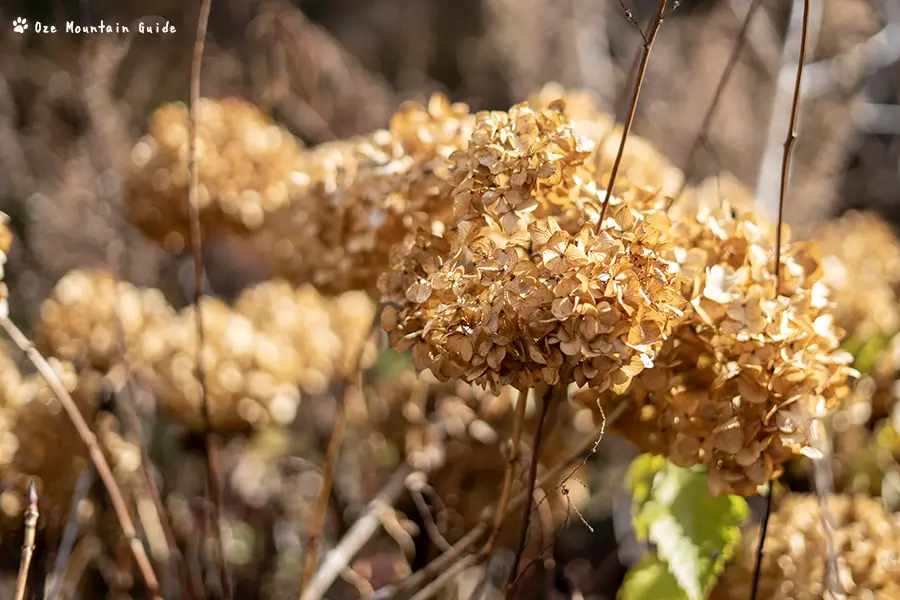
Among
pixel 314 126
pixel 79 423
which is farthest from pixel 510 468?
pixel 314 126

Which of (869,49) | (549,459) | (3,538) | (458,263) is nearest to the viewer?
(458,263)

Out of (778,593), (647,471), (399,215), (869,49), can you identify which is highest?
(869,49)

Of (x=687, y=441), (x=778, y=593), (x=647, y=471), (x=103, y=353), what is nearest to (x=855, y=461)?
(x=778, y=593)

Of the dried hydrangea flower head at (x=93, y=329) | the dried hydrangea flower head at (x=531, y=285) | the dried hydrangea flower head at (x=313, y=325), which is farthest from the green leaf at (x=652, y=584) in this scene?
the dried hydrangea flower head at (x=93, y=329)

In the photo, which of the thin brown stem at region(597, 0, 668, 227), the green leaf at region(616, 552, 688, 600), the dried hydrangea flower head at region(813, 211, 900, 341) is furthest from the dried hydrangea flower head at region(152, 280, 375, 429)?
the dried hydrangea flower head at region(813, 211, 900, 341)

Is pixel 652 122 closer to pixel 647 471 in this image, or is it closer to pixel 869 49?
pixel 869 49

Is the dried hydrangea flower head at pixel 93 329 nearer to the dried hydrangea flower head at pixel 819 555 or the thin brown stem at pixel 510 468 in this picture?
the thin brown stem at pixel 510 468

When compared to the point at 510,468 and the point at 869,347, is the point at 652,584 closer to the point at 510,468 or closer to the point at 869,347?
the point at 510,468
